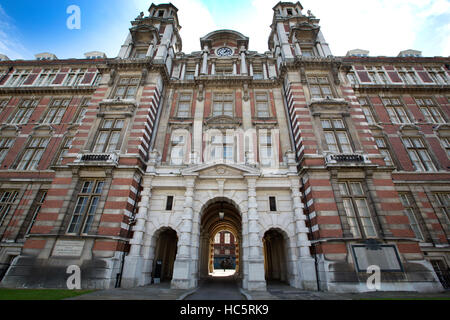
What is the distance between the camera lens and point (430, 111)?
2016 centimetres

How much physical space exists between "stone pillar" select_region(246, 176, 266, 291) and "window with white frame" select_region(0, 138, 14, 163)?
2307 cm

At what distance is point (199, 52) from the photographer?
78.2ft

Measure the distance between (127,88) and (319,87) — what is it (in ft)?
57.0

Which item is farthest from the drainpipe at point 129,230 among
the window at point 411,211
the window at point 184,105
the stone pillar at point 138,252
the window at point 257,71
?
the window at point 411,211

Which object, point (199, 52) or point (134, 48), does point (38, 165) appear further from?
point (199, 52)

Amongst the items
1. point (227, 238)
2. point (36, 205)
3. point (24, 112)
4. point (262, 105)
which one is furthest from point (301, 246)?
point (227, 238)

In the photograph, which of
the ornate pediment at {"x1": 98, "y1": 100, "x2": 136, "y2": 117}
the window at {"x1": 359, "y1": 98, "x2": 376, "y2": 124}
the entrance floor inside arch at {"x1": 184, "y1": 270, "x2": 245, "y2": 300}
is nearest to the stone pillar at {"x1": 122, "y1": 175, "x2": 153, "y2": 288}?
the entrance floor inside arch at {"x1": 184, "y1": 270, "x2": 245, "y2": 300}

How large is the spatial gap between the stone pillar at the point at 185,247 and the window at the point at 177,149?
2576 millimetres

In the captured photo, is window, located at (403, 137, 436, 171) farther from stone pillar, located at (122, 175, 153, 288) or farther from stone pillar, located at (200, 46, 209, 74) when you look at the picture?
stone pillar, located at (122, 175, 153, 288)

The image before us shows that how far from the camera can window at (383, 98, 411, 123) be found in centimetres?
1967

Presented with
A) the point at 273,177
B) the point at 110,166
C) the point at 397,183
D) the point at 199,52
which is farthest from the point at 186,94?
the point at 397,183

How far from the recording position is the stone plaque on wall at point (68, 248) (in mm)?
11320

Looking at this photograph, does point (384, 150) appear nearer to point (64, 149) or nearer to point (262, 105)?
point (262, 105)
